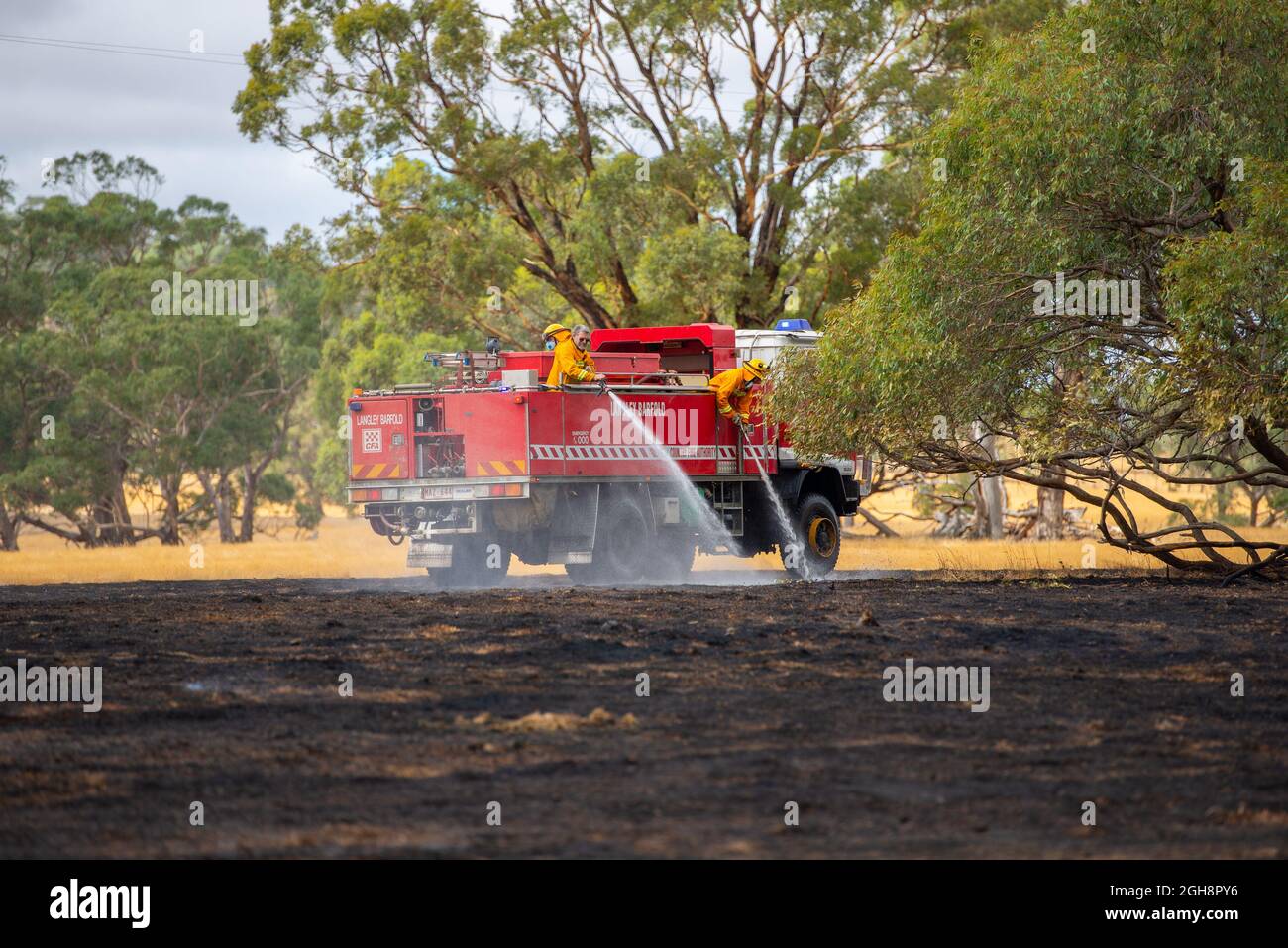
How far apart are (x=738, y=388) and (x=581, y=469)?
284 cm

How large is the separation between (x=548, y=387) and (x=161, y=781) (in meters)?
11.8

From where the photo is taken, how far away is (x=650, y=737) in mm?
9641

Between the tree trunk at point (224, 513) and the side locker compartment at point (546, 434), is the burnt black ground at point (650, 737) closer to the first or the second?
the side locker compartment at point (546, 434)

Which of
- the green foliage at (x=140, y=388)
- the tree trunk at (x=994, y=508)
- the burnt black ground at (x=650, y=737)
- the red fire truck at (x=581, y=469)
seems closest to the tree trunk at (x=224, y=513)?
Answer: the green foliage at (x=140, y=388)

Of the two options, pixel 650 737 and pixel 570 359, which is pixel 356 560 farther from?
pixel 650 737

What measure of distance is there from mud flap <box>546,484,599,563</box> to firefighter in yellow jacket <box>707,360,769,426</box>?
226 cm

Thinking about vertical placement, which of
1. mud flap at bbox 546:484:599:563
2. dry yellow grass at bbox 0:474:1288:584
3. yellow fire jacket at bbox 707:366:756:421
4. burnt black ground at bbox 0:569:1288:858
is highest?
yellow fire jacket at bbox 707:366:756:421

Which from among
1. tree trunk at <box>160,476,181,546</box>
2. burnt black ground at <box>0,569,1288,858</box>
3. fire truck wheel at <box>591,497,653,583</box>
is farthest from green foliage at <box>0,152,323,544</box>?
burnt black ground at <box>0,569,1288,858</box>

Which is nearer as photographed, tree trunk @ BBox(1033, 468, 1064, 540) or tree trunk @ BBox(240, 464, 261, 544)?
tree trunk @ BBox(1033, 468, 1064, 540)

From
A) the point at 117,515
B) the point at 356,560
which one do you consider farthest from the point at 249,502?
the point at 356,560

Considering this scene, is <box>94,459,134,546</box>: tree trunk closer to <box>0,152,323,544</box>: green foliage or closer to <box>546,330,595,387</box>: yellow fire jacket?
<box>0,152,323,544</box>: green foliage

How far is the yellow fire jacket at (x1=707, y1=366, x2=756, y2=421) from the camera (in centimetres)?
2211

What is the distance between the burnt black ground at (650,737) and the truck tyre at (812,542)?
6272 mm

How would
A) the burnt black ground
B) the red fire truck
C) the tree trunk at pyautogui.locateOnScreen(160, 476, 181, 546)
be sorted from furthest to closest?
1. the tree trunk at pyautogui.locateOnScreen(160, 476, 181, 546)
2. the red fire truck
3. the burnt black ground
